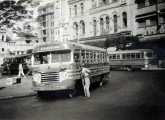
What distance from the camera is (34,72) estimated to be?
1081cm

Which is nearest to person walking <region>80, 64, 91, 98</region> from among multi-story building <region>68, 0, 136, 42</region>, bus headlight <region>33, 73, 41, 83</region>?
bus headlight <region>33, 73, 41, 83</region>

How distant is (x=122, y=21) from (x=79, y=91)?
2570 cm

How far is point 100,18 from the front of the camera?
1577 inches

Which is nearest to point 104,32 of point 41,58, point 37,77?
point 41,58

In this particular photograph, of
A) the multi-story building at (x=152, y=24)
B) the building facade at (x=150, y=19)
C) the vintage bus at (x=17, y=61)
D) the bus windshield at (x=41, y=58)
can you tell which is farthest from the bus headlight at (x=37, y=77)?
the building facade at (x=150, y=19)

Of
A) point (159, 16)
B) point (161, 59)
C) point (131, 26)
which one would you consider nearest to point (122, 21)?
point (131, 26)

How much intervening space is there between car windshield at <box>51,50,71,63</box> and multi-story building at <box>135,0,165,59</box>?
804 inches

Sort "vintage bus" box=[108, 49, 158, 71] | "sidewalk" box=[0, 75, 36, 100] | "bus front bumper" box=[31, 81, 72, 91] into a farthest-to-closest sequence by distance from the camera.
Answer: "vintage bus" box=[108, 49, 158, 71], "sidewalk" box=[0, 75, 36, 100], "bus front bumper" box=[31, 81, 72, 91]

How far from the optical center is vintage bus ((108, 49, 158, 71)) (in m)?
25.8

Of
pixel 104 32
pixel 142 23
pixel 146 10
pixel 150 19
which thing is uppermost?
pixel 146 10

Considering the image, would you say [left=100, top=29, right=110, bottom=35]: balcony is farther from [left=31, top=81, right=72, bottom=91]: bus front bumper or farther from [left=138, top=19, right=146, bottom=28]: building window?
[left=31, top=81, right=72, bottom=91]: bus front bumper

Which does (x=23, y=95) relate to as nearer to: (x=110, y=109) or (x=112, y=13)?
(x=110, y=109)

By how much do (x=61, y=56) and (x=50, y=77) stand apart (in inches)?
46.1

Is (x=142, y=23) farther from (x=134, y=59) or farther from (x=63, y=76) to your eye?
(x=63, y=76)
